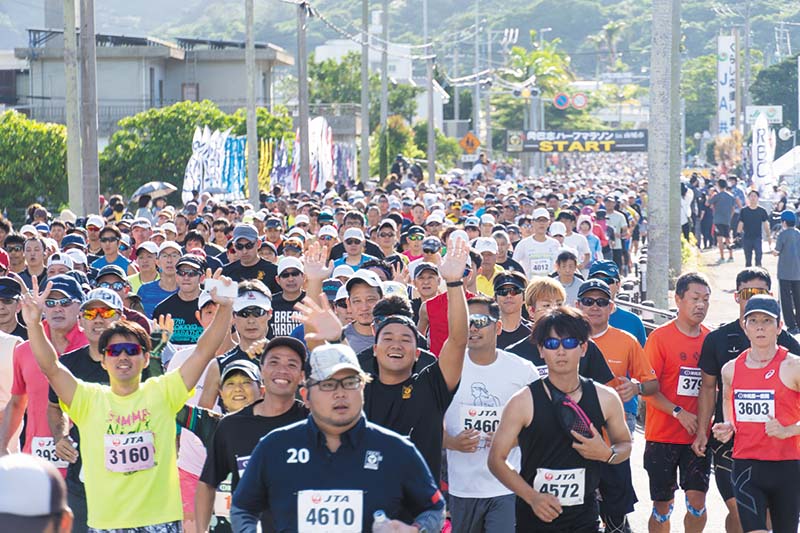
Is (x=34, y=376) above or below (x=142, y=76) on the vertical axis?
below

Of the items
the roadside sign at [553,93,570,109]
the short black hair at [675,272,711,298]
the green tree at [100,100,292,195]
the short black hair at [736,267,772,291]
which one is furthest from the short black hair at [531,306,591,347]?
the roadside sign at [553,93,570,109]

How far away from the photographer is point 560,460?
690 centimetres

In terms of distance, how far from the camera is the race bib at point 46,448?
7.88 metres

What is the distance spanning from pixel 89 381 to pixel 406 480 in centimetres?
306

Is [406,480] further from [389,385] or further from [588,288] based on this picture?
[588,288]

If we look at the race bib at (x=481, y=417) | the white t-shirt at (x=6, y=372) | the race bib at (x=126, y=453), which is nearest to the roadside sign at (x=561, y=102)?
the white t-shirt at (x=6, y=372)

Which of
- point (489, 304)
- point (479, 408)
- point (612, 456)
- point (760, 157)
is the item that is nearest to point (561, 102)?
point (760, 157)

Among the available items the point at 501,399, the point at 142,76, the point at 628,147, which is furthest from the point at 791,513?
the point at 628,147

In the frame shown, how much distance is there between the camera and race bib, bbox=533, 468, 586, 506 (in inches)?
272

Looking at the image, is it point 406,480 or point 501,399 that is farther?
point 501,399

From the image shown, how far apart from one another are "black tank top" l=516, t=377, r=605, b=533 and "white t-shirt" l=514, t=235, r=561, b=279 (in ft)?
30.8

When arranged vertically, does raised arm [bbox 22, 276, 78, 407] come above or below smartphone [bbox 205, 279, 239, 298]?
below

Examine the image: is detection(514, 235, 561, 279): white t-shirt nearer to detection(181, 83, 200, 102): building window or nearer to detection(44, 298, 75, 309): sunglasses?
detection(44, 298, 75, 309): sunglasses

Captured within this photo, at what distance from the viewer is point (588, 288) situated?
9344 mm
